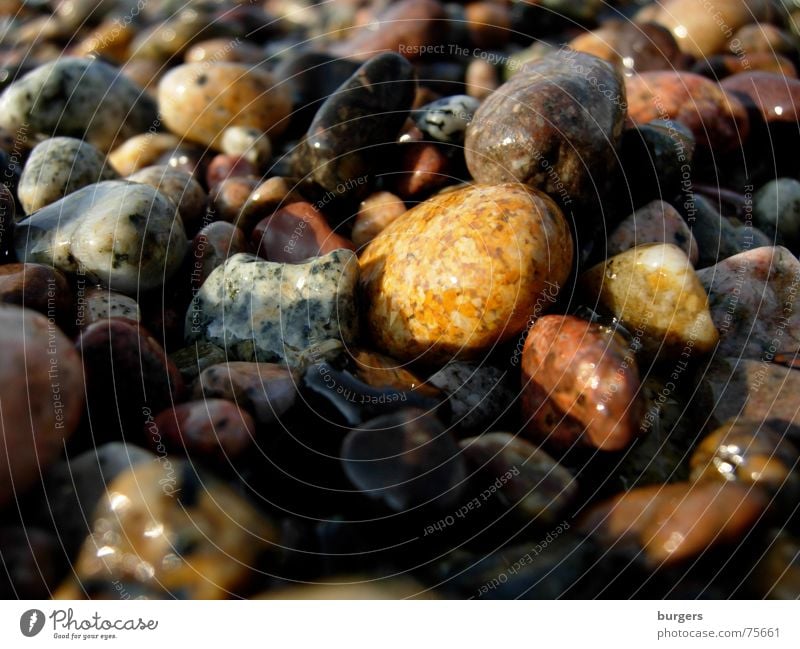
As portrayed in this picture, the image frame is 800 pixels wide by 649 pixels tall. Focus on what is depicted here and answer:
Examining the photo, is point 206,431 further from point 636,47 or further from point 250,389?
point 636,47

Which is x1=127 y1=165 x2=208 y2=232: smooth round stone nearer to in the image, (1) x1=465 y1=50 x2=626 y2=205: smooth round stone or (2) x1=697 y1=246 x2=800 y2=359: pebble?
(1) x1=465 y1=50 x2=626 y2=205: smooth round stone

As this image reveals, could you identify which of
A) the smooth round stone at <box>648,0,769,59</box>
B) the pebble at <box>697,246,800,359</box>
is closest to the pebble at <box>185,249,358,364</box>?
the pebble at <box>697,246,800,359</box>

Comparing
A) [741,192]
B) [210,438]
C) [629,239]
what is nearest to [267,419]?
[210,438]

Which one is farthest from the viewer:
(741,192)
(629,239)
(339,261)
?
(741,192)

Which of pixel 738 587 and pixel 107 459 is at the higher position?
pixel 107 459

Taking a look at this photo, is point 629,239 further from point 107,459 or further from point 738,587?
point 107,459

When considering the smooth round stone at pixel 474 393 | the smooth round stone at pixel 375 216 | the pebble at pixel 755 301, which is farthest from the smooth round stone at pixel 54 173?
the pebble at pixel 755 301
